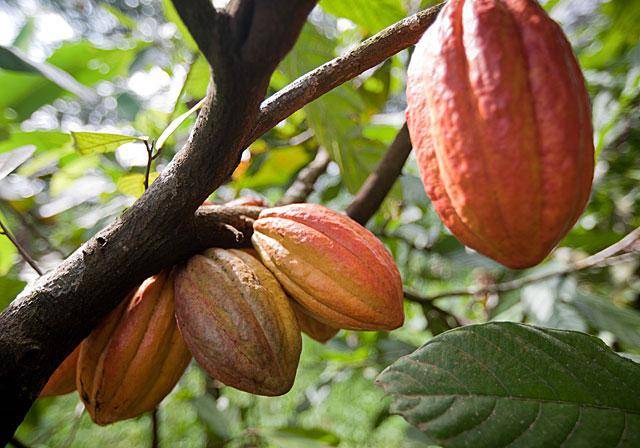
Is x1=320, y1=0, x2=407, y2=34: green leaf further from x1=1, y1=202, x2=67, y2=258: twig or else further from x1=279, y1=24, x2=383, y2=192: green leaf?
x1=1, y1=202, x2=67, y2=258: twig

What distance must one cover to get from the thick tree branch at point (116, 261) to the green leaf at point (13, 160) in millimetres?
445

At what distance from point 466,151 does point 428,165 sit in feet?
0.23

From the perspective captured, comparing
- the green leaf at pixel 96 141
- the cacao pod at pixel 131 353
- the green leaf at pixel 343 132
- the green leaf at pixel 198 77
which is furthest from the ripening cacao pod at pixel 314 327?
the green leaf at pixel 198 77

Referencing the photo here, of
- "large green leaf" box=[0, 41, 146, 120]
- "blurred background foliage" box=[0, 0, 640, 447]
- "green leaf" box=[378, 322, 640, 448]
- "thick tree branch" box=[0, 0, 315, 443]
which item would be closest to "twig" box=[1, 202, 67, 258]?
"blurred background foliage" box=[0, 0, 640, 447]

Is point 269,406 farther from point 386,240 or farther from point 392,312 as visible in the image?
point 392,312

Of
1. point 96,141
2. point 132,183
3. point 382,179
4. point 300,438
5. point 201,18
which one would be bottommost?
point 300,438

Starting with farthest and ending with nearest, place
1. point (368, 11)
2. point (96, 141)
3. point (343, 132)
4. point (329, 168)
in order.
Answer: point (329, 168) < point (343, 132) < point (368, 11) < point (96, 141)

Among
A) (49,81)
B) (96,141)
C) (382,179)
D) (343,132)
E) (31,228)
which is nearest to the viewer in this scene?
(96,141)

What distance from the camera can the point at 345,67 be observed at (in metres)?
0.71

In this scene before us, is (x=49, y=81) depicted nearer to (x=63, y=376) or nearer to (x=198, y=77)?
(x=198, y=77)

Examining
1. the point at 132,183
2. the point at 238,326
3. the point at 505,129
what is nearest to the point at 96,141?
the point at 132,183

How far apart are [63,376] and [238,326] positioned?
1.21 feet

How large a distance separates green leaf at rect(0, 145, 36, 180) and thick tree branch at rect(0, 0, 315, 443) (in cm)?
44

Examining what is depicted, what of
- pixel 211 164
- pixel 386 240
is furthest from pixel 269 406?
pixel 211 164
